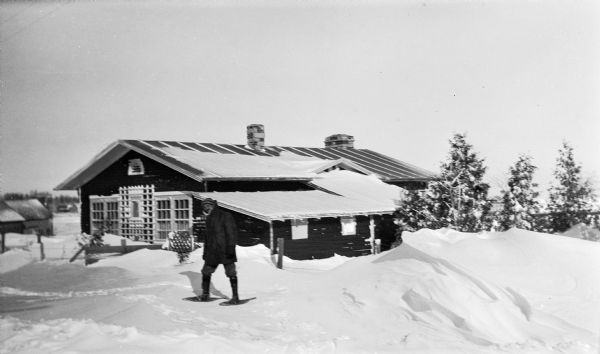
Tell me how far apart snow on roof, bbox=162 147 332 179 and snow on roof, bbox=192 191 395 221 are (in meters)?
0.75

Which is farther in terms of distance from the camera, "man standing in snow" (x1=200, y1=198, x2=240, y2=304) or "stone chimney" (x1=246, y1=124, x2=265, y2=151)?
"stone chimney" (x1=246, y1=124, x2=265, y2=151)

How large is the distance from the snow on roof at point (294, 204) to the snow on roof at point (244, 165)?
0.75m

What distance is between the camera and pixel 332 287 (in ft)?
Answer: 33.9

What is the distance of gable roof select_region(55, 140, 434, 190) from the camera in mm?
19578

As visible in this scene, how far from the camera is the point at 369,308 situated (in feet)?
29.5

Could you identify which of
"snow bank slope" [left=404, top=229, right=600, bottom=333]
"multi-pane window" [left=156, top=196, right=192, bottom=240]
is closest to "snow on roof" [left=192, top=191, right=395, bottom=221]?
"multi-pane window" [left=156, top=196, right=192, bottom=240]

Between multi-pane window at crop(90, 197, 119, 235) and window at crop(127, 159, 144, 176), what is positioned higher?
window at crop(127, 159, 144, 176)

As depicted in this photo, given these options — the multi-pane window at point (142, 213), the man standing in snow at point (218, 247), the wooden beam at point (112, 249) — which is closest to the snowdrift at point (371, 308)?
the man standing in snow at point (218, 247)

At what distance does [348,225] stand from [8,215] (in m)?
23.0

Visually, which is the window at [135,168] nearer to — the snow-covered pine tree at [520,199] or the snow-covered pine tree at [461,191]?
the snow-covered pine tree at [461,191]

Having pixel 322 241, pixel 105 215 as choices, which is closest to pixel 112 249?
pixel 105 215

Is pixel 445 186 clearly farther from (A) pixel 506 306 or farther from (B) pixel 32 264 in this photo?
(B) pixel 32 264

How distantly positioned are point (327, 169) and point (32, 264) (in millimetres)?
14042

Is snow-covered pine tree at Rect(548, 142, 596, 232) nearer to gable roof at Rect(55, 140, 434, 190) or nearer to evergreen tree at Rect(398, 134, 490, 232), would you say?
evergreen tree at Rect(398, 134, 490, 232)
